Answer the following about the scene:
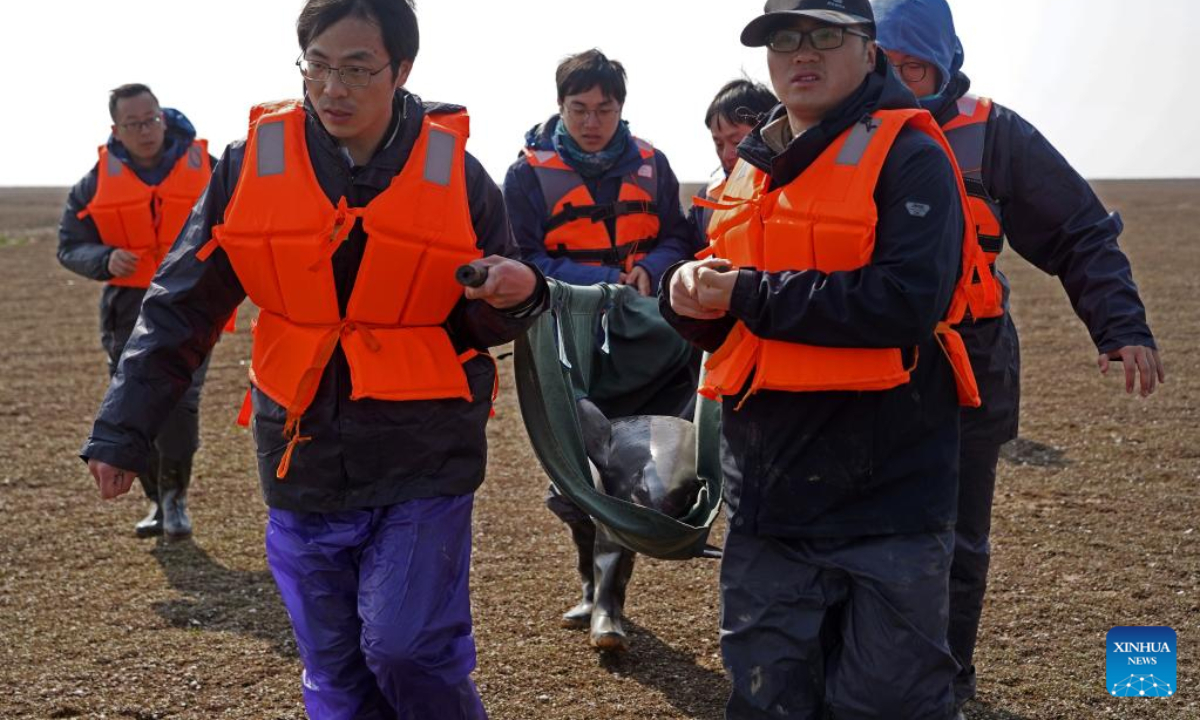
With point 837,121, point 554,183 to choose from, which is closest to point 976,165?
point 837,121

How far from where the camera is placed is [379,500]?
3.69 metres

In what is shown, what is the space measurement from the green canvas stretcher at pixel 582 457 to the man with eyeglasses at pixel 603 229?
2.11 ft

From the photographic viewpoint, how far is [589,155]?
589 cm

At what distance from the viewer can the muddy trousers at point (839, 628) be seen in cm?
342

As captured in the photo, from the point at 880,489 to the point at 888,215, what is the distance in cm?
70

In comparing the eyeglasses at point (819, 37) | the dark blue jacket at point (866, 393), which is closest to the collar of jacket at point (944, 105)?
the dark blue jacket at point (866, 393)

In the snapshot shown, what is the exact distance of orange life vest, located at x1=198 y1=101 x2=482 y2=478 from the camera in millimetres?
3635

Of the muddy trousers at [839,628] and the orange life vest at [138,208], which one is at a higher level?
the orange life vest at [138,208]

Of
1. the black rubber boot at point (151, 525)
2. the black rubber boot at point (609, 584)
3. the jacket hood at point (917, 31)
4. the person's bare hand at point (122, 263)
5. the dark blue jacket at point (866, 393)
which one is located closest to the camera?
the dark blue jacket at point (866, 393)

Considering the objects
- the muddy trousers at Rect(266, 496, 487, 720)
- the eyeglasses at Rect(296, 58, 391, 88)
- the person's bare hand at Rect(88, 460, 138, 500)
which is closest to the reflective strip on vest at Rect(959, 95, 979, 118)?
the eyeglasses at Rect(296, 58, 391, 88)

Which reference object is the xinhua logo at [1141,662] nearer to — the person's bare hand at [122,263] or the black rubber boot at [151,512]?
the black rubber boot at [151,512]

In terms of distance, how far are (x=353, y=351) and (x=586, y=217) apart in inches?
93.4

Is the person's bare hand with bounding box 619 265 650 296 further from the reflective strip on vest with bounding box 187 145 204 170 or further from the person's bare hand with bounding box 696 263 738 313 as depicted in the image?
the reflective strip on vest with bounding box 187 145 204 170

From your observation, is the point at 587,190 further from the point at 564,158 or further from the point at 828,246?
the point at 828,246
